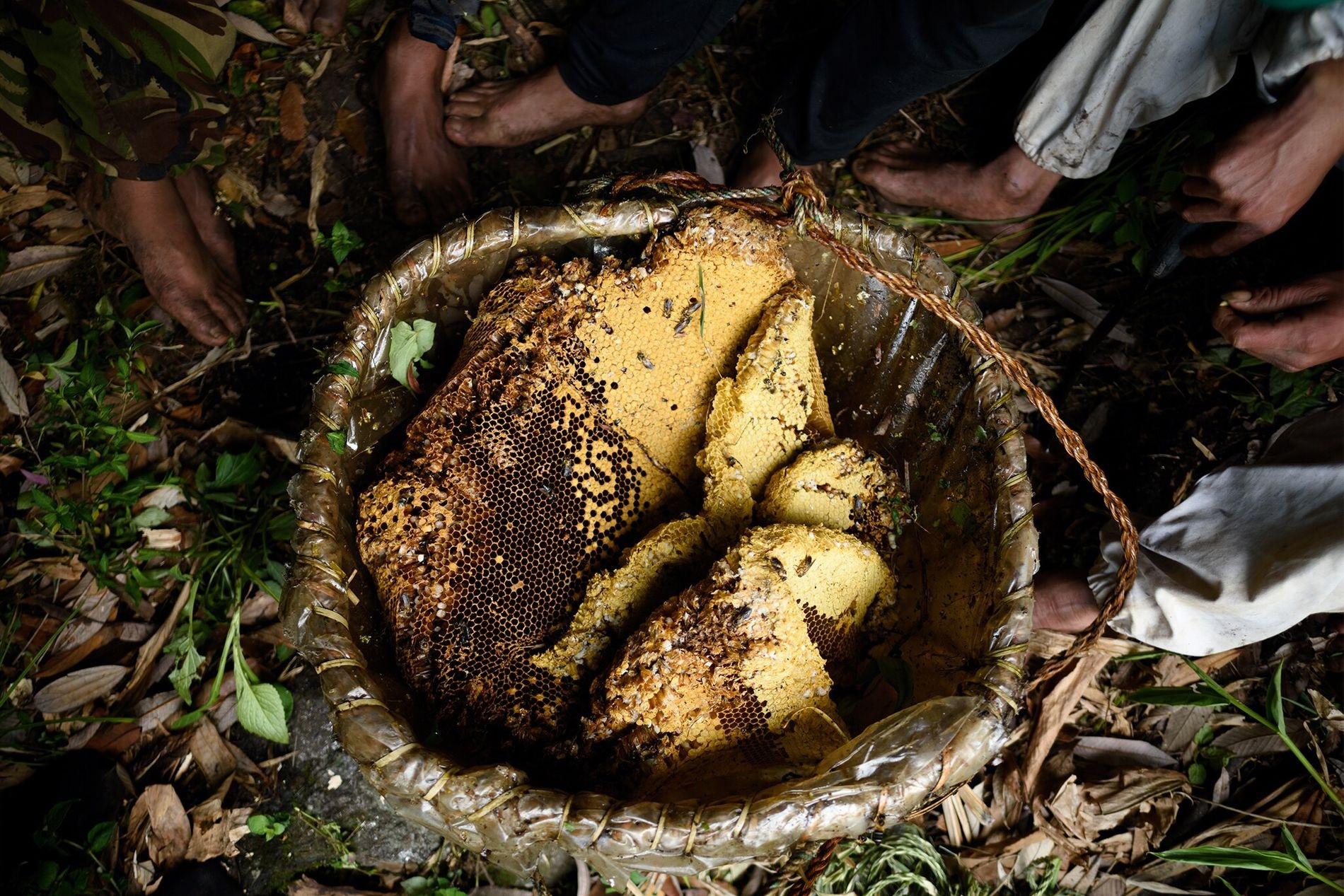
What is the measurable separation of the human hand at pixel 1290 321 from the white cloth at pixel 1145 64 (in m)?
0.37

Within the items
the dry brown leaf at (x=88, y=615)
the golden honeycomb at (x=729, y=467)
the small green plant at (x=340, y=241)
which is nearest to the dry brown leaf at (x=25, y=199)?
the small green plant at (x=340, y=241)

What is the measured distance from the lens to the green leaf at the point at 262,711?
1.62 m

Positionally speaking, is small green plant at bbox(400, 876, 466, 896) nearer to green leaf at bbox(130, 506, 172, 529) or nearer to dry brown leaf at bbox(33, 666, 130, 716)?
dry brown leaf at bbox(33, 666, 130, 716)

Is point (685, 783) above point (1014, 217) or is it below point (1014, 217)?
below

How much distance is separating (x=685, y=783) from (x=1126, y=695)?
1133 mm

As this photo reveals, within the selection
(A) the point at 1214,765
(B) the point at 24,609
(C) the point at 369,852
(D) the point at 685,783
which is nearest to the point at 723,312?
(D) the point at 685,783

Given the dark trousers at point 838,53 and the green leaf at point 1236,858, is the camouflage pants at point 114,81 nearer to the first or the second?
the dark trousers at point 838,53

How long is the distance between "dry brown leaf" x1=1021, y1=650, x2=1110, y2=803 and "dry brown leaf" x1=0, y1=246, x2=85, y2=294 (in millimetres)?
2550

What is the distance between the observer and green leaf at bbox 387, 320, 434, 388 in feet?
4.90

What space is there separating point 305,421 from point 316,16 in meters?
1.12

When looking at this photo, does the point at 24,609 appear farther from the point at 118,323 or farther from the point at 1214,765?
the point at 1214,765

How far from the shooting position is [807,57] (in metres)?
1.86

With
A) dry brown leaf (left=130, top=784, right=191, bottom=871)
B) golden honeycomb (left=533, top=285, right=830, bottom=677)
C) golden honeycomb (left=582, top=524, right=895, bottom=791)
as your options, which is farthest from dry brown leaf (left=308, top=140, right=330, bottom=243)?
golden honeycomb (left=582, top=524, right=895, bottom=791)

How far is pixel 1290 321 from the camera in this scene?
1.50m
